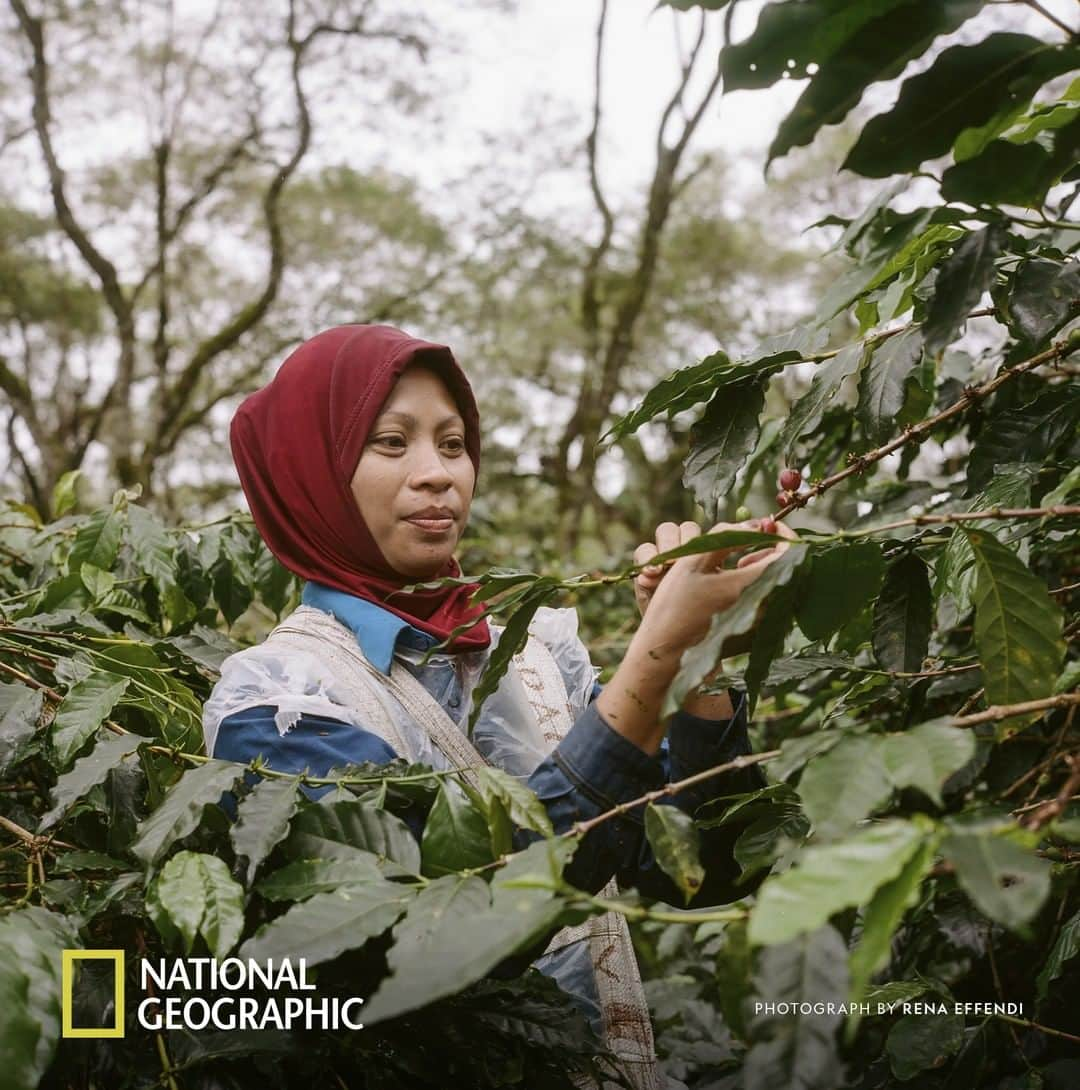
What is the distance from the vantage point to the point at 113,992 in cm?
99

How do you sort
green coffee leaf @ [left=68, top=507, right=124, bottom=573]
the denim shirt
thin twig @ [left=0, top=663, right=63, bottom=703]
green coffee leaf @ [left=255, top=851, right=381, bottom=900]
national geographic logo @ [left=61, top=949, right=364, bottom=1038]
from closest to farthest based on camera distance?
1. green coffee leaf @ [left=255, top=851, right=381, bottom=900]
2. national geographic logo @ [left=61, top=949, right=364, bottom=1038]
3. the denim shirt
4. thin twig @ [left=0, top=663, right=63, bottom=703]
5. green coffee leaf @ [left=68, top=507, right=124, bottom=573]

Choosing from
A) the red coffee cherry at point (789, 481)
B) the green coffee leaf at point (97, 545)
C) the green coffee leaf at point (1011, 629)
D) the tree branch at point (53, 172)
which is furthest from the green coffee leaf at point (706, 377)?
the tree branch at point (53, 172)

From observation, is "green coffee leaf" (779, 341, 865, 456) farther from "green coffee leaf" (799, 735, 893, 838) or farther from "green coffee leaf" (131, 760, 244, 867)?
"green coffee leaf" (131, 760, 244, 867)

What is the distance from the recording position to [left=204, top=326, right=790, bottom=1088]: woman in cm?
107

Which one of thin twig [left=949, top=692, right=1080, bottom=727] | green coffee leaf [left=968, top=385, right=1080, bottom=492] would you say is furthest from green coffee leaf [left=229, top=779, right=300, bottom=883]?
green coffee leaf [left=968, top=385, right=1080, bottom=492]

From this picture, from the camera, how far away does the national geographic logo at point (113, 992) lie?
880 millimetres

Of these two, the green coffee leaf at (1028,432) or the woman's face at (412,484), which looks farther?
the woman's face at (412,484)

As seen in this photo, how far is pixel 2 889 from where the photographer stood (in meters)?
1.19

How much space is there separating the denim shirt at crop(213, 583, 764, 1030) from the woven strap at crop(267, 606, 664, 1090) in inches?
0.8

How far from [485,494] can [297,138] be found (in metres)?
4.22

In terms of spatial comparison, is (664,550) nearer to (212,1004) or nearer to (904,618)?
(904,618)

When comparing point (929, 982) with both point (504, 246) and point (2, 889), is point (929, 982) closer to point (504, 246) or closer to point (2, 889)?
point (2, 889)

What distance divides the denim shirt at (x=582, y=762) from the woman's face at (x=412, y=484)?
4.3 inches

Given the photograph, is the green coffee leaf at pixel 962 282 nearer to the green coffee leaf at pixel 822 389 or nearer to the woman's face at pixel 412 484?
the green coffee leaf at pixel 822 389
